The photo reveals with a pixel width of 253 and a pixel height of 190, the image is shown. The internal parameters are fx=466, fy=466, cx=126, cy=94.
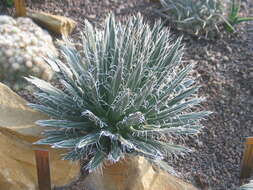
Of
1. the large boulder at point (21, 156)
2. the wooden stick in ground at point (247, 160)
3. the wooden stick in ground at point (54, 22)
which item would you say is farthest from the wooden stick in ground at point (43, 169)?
the wooden stick in ground at point (54, 22)

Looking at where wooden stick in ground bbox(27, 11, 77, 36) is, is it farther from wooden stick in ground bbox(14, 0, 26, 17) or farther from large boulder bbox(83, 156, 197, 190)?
large boulder bbox(83, 156, 197, 190)

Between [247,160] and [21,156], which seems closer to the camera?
[21,156]

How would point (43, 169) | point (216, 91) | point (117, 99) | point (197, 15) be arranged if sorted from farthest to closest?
1. point (197, 15)
2. point (216, 91)
3. point (117, 99)
4. point (43, 169)

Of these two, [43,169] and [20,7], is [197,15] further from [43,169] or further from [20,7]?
[43,169]

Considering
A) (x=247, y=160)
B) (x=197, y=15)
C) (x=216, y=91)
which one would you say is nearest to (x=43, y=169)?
(x=247, y=160)

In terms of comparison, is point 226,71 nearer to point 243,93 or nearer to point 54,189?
point 243,93

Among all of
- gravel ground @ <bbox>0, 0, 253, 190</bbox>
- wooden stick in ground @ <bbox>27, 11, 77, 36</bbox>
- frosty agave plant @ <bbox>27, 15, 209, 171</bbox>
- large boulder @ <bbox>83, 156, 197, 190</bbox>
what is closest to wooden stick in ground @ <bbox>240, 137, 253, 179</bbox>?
gravel ground @ <bbox>0, 0, 253, 190</bbox>

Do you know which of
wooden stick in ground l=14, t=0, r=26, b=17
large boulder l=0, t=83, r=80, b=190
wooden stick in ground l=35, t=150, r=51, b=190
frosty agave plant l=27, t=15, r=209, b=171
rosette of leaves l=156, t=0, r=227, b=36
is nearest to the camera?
wooden stick in ground l=35, t=150, r=51, b=190
